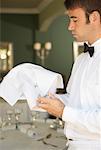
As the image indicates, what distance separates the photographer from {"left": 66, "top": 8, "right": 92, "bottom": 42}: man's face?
4.47 ft

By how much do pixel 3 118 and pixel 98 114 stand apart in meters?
1.39

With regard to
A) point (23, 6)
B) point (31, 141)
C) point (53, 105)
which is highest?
point (23, 6)

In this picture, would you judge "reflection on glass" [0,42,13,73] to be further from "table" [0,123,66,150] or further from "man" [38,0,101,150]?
"man" [38,0,101,150]

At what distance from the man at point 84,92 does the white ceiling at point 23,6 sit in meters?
6.36

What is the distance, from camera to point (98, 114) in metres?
1.23

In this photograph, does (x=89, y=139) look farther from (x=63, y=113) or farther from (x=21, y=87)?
(x=21, y=87)

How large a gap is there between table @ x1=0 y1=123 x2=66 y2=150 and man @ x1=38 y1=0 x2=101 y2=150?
469mm

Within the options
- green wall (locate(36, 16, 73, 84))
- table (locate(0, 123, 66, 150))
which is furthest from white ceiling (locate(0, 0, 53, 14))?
table (locate(0, 123, 66, 150))

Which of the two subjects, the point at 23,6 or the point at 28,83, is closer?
the point at 28,83

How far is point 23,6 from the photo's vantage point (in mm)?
8711

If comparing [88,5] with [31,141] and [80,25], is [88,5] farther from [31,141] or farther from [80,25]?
[31,141]

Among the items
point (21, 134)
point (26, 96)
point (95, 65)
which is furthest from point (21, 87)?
point (21, 134)

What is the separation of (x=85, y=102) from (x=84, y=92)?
40 millimetres

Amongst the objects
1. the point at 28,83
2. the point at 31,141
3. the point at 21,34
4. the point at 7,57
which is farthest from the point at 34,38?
the point at 28,83
